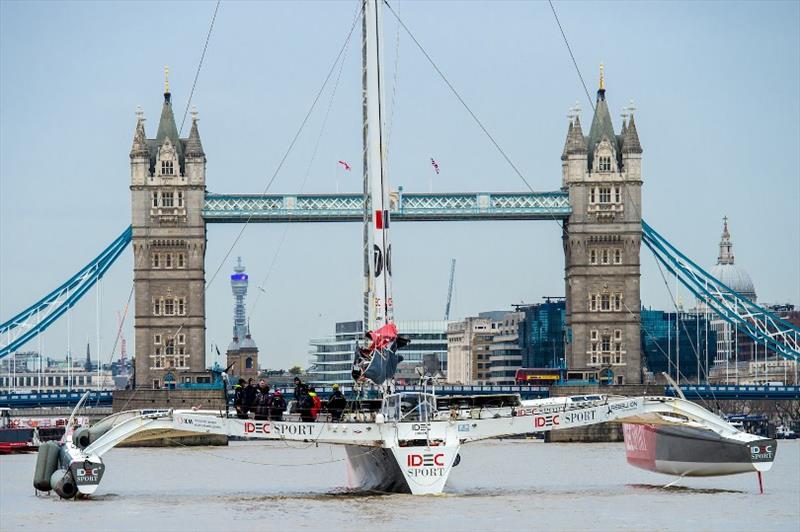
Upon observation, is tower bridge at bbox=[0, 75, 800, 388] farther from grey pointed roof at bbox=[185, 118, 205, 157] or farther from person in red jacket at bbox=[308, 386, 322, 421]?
person in red jacket at bbox=[308, 386, 322, 421]

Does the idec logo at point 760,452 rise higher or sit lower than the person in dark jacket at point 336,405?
lower

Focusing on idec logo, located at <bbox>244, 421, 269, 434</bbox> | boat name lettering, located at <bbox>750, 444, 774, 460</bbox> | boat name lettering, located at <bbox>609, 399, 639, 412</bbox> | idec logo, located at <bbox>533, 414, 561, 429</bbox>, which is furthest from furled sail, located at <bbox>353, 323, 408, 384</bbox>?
boat name lettering, located at <bbox>750, 444, 774, 460</bbox>

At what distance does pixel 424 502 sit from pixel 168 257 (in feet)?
254

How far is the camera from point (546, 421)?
5028 cm

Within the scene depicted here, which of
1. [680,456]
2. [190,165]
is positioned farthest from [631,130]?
[680,456]

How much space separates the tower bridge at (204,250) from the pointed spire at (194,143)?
6 cm

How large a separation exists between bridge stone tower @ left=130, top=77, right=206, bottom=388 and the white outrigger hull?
70.0 meters

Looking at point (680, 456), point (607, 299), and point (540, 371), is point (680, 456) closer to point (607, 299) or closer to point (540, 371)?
point (607, 299)

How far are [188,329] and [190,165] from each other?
9378 millimetres

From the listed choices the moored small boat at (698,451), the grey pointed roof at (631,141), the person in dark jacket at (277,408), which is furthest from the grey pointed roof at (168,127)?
the person in dark jacket at (277,408)

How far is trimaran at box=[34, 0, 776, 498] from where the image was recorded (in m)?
49.3

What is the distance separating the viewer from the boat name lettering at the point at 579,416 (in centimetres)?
5072

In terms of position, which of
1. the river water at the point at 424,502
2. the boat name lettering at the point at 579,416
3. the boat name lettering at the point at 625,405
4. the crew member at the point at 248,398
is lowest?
the river water at the point at 424,502

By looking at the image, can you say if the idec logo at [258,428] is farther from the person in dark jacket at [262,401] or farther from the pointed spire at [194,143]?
the pointed spire at [194,143]
